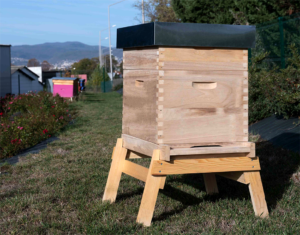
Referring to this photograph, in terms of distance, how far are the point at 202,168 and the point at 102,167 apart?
260 centimetres

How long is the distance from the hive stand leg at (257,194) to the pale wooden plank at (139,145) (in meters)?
0.92

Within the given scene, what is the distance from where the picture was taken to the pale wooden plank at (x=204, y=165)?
3195mm

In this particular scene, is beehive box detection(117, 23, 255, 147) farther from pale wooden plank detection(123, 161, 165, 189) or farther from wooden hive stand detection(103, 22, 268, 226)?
pale wooden plank detection(123, 161, 165, 189)

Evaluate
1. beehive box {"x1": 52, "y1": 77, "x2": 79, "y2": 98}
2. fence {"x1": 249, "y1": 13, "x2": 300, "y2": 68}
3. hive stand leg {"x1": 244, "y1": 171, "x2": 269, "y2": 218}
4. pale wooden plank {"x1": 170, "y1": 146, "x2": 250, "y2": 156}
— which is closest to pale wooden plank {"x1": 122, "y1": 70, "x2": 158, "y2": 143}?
pale wooden plank {"x1": 170, "y1": 146, "x2": 250, "y2": 156}

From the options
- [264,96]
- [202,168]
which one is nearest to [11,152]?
[202,168]

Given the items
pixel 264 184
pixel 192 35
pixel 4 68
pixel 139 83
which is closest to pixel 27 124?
pixel 139 83

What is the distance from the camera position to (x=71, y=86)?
18.2m

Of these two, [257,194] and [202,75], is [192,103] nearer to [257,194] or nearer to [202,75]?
[202,75]

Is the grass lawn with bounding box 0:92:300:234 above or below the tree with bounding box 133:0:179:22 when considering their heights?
below

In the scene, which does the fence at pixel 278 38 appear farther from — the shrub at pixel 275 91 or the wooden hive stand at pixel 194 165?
the wooden hive stand at pixel 194 165

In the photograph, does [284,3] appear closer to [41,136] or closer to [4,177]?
[41,136]

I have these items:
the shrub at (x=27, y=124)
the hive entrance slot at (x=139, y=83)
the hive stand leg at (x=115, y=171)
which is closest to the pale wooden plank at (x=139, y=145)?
the hive stand leg at (x=115, y=171)

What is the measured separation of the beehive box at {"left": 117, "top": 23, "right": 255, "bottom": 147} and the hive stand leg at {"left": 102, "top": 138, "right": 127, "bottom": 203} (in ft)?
1.66

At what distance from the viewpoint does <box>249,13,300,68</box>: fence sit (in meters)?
8.88
